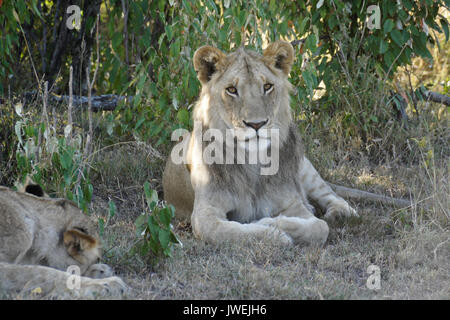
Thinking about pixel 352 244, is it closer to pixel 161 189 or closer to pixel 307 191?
pixel 307 191

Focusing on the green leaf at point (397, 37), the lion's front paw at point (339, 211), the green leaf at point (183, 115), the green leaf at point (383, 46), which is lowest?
the lion's front paw at point (339, 211)

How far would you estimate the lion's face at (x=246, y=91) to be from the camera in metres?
4.61

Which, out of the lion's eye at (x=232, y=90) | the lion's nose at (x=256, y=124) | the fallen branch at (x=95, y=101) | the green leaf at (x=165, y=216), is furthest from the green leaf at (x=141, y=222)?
the fallen branch at (x=95, y=101)

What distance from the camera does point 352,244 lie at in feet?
15.0

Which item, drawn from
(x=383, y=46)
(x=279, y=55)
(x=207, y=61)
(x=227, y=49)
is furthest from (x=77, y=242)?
(x=383, y=46)

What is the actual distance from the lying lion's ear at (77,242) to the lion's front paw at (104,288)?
20 centimetres

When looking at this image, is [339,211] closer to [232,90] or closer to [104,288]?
[232,90]

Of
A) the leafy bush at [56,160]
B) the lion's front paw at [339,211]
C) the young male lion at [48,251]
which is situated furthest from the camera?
the lion's front paw at [339,211]

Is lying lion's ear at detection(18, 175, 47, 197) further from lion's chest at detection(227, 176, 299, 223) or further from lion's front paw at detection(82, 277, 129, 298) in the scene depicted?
lion's chest at detection(227, 176, 299, 223)

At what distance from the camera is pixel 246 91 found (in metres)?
4.68

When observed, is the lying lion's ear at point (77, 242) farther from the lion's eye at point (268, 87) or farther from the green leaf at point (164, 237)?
the lion's eye at point (268, 87)

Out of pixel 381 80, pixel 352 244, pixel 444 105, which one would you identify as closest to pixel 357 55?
pixel 381 80

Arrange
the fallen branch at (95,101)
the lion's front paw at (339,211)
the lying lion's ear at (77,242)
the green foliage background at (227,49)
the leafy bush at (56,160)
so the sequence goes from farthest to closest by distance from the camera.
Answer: the fallen branch at (95,101) < the green foliage background at (227,49) < the lion's front paw at (339,211) < the leafy bush at (56,160) < the lying lion's ear at (77,242)

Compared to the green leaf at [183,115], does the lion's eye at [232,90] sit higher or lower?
higher
